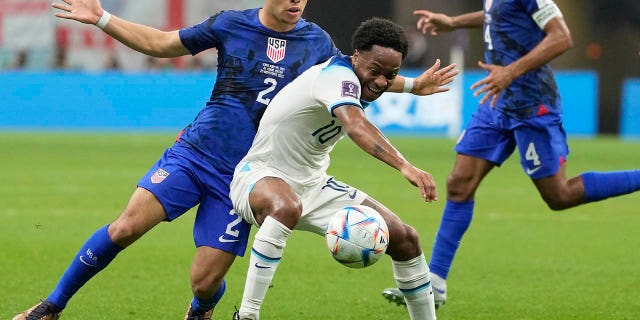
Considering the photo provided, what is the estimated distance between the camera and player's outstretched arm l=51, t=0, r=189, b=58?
275 inches

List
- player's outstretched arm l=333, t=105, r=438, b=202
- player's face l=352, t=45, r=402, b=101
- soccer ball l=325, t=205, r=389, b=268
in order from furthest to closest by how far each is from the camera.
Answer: player's face l=352, t=45, r=402, b=101, soccer ball l=325, t=205, r=389, b=268, player's outstretched arm l=333, t=105, r=438, b=202

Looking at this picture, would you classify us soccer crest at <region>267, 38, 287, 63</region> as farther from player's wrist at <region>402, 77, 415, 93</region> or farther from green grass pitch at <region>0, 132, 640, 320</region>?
green grass pitch at <region>0, 132, 640, 320</region>

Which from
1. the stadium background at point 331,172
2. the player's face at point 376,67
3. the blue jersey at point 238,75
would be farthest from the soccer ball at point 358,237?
the stadium background at point 331,172

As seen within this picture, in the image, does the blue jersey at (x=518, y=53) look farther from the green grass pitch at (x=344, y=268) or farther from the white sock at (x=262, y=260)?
the white sock at (x=262, y=260)

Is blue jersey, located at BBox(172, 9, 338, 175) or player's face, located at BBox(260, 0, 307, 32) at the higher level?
player's face, located at BBox(260, 0, 307, 32)

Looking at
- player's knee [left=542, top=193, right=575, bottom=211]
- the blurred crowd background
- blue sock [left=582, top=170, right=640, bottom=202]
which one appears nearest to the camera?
blue sock [left=582, top=170, right=640, bottom=202]

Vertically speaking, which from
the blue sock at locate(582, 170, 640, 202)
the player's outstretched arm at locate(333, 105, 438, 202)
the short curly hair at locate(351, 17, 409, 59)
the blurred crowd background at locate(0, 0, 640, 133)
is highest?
the short curly hair at locate(351, 17, 409, 59)

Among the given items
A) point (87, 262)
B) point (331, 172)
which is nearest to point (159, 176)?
point (87, 262)

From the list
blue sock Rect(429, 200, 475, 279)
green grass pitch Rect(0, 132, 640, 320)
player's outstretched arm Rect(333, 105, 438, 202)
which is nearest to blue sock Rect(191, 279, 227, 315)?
green grass pitch Rect(0, 132, 640, 320)

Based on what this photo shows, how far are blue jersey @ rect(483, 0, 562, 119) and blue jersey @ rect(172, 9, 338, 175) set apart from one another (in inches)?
70.1

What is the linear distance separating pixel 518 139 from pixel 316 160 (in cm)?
218

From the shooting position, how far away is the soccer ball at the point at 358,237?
610cm

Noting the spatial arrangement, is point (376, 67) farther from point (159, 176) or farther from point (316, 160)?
point (159, 176)

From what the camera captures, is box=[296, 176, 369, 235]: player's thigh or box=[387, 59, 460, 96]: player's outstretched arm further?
box=[387, 59, 460, 96]: player's outstretched arm
